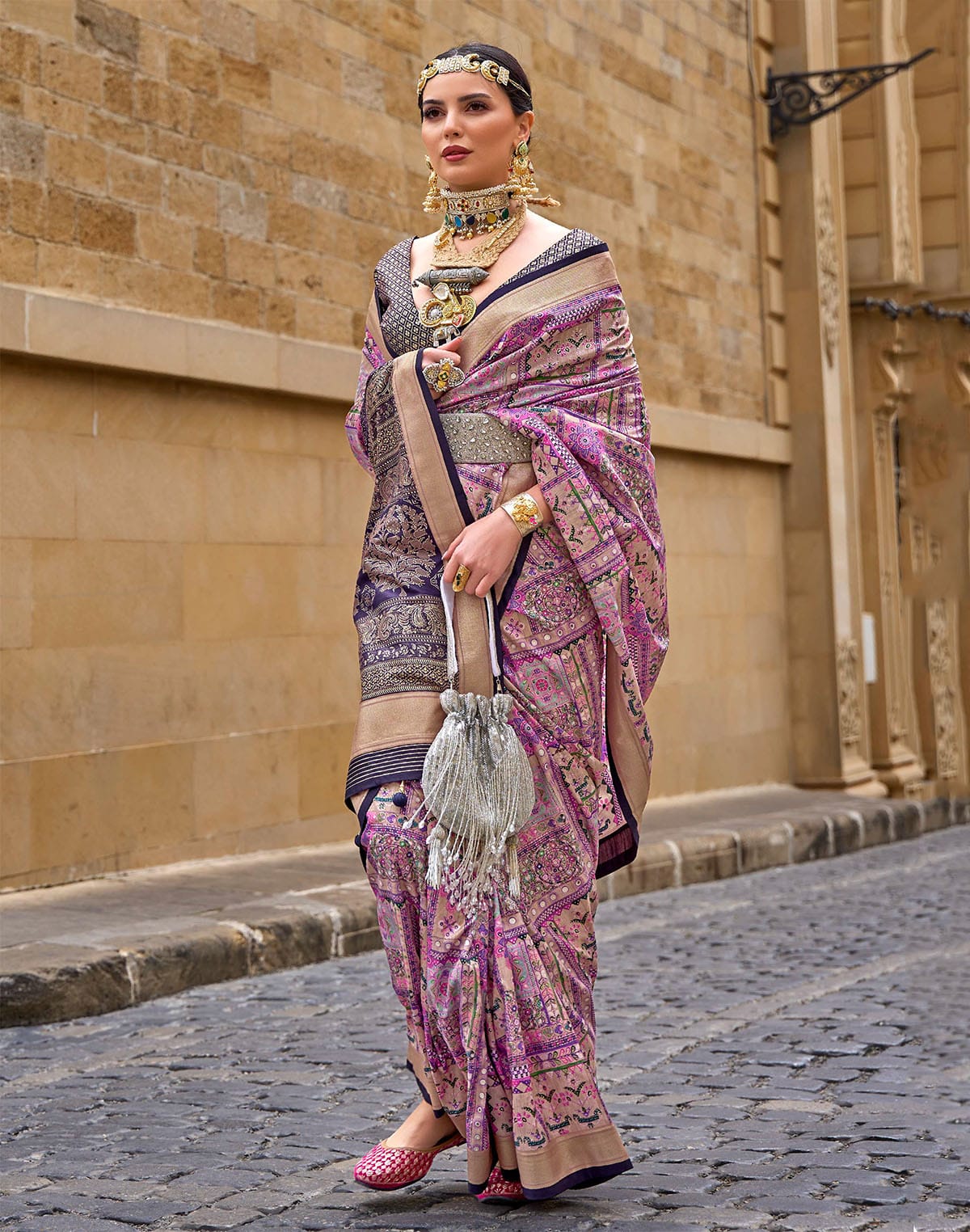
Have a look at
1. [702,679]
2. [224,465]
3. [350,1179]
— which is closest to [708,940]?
[224,465]

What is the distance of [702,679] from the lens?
13000mm

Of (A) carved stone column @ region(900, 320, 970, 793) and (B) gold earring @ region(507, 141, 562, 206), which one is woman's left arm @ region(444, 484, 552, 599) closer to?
(B) gold earring @ region(507, 141, 562, 206)

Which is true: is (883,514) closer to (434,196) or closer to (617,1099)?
(617,1099)

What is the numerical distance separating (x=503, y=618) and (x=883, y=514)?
13545 mm

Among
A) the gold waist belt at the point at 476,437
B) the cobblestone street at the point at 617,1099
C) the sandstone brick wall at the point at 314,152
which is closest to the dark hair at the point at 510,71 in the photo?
the gold waist belt at the point at 476,437

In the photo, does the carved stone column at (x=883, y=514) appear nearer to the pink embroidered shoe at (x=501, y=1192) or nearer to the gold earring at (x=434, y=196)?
the gold earring at (x=434, y=196)

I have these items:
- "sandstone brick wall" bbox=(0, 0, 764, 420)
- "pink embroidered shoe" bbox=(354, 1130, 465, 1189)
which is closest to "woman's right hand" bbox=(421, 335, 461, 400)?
"pink embroidered shoe" bbox=(354, 1130, 465, 1189)

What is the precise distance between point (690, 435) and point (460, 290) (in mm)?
9428

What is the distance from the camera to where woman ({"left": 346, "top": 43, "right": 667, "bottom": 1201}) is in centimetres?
311

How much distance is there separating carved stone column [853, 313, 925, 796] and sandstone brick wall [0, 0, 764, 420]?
9.90 ft

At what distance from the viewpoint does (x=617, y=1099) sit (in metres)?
4.23

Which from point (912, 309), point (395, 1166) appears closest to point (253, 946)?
point (395, 1166)

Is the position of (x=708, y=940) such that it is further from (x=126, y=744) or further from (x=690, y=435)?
(x=690, y=435)

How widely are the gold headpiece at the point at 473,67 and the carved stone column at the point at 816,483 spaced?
1113 centimetres
